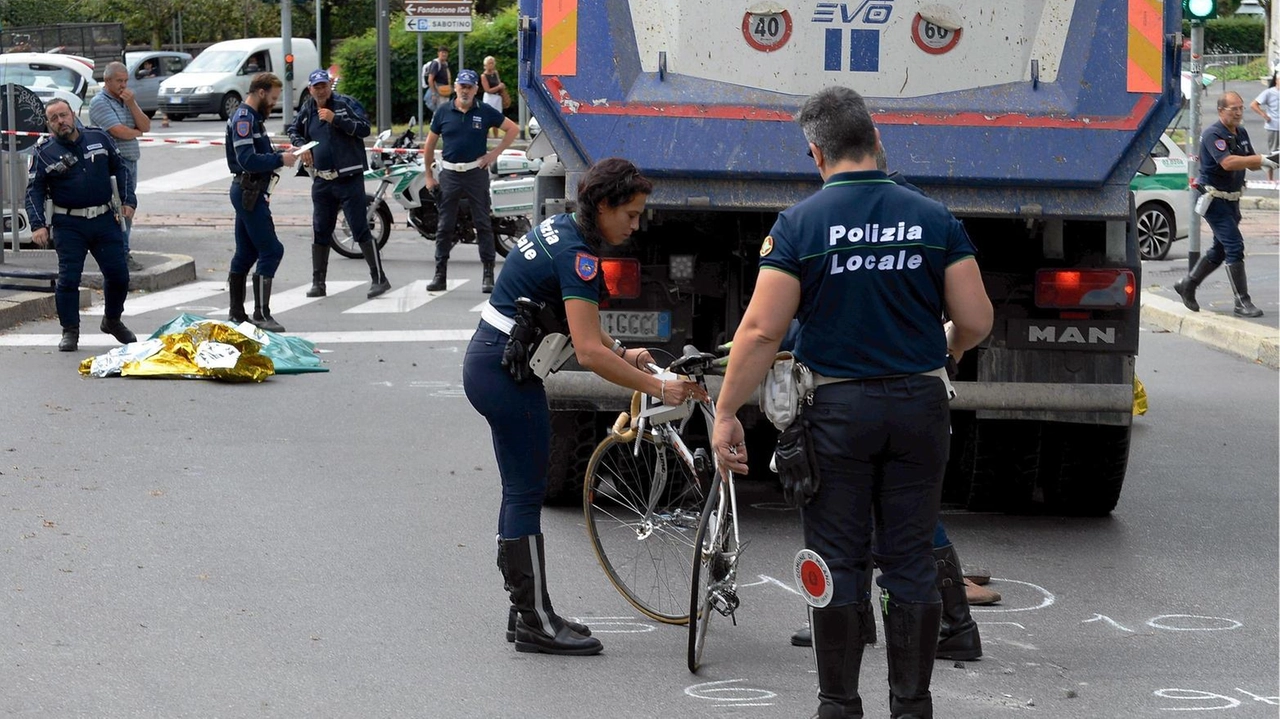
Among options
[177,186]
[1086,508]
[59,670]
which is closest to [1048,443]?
[1086,508]

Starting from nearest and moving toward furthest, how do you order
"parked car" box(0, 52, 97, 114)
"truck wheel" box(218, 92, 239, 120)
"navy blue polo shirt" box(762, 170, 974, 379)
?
1. "navy blue polo shirt" box(762, 170, 974, 379)
2. "parked car" box(0, 52, 97, 114)
3. "truck wheel" box(218, 92, 239, 120)

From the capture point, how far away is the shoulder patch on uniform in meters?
5.39

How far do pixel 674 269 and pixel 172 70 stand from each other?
37.0 metres

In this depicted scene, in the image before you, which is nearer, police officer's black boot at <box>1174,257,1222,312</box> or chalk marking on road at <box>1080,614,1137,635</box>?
chalk marking on road at <box>1080,614,1137,635</box>

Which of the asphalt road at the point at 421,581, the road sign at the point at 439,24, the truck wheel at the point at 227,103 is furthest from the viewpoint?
the truck wheel at the point at 227,103

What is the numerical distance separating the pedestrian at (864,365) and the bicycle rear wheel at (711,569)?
775 mm

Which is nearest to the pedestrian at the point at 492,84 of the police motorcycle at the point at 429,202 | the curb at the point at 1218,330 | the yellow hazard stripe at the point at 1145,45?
the police motorcycle at the point at 429,202

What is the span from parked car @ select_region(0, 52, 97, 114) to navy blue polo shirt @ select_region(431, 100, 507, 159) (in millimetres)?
12896

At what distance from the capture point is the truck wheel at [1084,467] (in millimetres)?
7379

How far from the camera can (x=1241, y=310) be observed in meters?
14.6

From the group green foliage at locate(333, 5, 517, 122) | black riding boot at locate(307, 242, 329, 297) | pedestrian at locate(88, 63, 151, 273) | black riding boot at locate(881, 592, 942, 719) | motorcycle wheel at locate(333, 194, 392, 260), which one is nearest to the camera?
black riding boot at locate(881, 592, 942, 719)

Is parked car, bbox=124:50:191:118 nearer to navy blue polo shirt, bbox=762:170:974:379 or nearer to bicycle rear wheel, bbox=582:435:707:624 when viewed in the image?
bicycle rear wheel, bbox=582:435:707:624

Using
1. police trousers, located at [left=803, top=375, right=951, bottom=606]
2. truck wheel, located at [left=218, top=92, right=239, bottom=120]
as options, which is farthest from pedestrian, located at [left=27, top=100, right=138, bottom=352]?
truck wheel, located at [left=218, top=92, right=239, bottom=120]

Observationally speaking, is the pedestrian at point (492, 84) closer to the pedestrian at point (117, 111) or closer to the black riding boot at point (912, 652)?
the pedestrian at point (117, 111)
